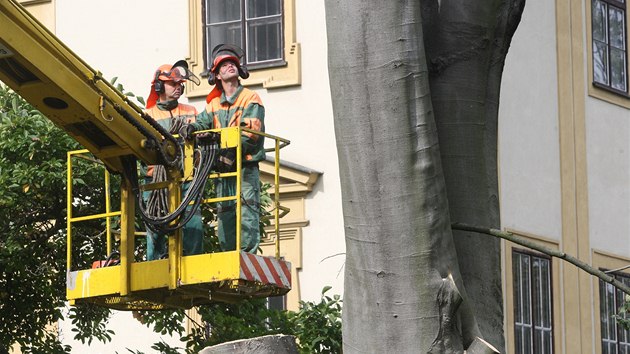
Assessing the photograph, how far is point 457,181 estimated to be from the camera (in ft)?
25.4

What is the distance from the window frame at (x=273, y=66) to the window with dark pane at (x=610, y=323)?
5.53 m

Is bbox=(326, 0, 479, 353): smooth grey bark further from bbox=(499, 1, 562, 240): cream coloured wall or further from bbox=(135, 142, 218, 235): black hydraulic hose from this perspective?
bbox=(499, 1, 562, 240): cream coloured wall

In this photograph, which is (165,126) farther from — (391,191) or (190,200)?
(391,191)

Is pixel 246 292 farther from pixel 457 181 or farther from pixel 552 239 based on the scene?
pixel 552 239

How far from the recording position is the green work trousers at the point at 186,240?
14023mm

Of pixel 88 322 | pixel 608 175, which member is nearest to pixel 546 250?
pixel 88 322

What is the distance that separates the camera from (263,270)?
13.7 metres

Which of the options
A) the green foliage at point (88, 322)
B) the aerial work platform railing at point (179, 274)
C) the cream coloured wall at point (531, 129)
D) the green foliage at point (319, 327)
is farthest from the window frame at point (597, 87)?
the aerial work platform railing at point (179, 274)

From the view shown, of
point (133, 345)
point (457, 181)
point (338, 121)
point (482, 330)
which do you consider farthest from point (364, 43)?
point (133, 345)

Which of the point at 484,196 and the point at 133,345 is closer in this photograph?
the point at 484,196

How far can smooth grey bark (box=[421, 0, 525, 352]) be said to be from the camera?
773 cm

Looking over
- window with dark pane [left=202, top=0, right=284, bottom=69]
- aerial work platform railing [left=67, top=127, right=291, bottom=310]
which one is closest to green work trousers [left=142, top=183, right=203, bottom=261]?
aerial work platform railing [left=67, top=127, right=291, bottom=310]

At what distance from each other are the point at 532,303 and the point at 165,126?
10.3 meters

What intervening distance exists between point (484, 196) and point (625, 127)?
18035mm
